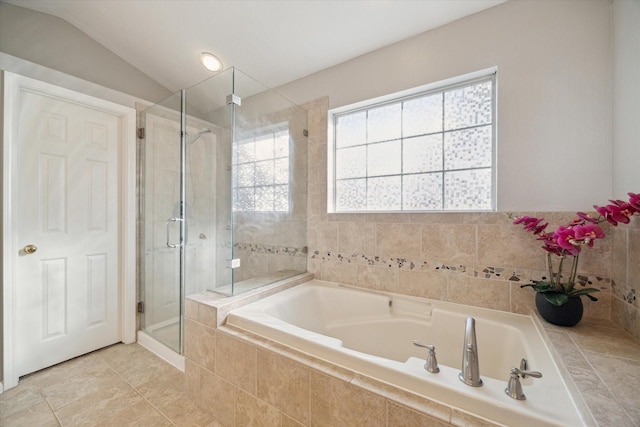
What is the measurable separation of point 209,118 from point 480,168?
1.97 metres

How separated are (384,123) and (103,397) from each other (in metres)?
2.68

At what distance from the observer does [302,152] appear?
220 centimetres

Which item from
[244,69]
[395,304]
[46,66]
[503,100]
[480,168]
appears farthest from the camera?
[244,69]

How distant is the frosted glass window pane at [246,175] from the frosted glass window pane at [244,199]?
0.15 ft

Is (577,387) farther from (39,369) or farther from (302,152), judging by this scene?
(39,369)

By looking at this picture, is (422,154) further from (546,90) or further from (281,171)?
(281,171)

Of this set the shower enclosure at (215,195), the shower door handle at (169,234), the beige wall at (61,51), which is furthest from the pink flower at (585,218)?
the beige wall at (61,51)

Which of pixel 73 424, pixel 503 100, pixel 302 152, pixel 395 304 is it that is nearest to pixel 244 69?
pixel 302 152

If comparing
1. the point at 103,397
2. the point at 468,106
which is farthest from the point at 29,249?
the point at 468,106

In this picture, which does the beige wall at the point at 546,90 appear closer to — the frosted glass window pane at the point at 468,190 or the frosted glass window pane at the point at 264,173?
the frosted glass window pane at the point at 468,190

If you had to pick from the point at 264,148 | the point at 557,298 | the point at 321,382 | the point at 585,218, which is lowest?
the point at 321,382

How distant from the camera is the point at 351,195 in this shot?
210cm

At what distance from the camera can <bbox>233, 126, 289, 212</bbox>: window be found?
1.83 m

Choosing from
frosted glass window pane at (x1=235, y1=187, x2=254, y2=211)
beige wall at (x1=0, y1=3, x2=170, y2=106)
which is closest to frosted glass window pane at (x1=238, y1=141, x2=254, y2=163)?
frosted glass window pane at (x1=235, y1=187, x2=254, y2=211)
